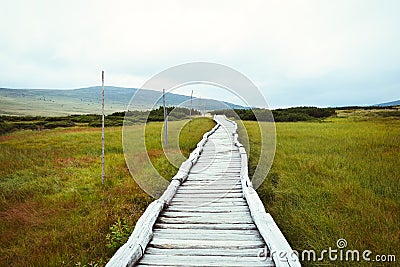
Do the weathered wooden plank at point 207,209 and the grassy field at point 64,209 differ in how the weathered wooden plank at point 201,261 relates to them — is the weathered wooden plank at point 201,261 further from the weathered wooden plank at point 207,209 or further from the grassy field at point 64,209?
the weathered wooden plank at point 207,209

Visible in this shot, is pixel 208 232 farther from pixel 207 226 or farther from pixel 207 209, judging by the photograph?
pixel 207 209

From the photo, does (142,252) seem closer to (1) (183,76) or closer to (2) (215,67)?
(1) (183,76)

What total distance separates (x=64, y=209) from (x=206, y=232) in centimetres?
306

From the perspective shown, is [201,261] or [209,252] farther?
[209,252]

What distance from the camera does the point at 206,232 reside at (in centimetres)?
427

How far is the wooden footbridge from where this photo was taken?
11.2 feet

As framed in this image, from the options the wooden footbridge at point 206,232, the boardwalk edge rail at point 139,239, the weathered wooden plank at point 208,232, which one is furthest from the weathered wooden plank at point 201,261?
the weathered wooden plank at point 208,232

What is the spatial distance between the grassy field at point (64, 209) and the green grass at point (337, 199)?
264 centimetres

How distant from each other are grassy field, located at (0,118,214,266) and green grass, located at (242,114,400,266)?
264 cm

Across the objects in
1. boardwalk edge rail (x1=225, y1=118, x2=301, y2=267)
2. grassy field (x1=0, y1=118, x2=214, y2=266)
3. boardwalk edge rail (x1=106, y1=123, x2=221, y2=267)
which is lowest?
grassy field (x1=0, y1=118, x2=214, y2=266)

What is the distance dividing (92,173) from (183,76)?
3890mm

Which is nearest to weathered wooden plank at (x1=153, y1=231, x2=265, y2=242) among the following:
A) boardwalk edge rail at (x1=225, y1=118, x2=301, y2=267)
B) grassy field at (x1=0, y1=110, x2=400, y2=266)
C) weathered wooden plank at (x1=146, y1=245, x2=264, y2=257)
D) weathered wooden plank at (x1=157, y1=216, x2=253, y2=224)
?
boardwalk edge rail at (x1=225, y1=118, x2=301, y2=267)

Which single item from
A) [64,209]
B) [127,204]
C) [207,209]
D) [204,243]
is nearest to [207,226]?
[204,243]

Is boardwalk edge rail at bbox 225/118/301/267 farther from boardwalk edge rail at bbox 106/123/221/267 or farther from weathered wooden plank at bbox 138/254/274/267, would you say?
boardwalk edge rail at bbox 106/123/221/267
